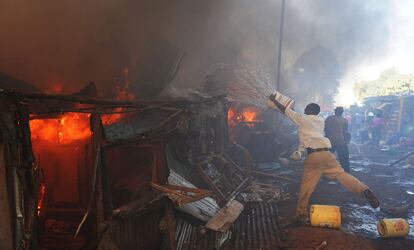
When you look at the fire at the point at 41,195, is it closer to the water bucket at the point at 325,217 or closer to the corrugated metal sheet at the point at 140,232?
the corrugated metal sheet at the point at 140,232

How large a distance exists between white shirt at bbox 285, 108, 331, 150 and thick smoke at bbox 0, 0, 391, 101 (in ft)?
27.0

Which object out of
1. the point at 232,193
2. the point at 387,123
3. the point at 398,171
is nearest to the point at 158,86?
the point at 232,193

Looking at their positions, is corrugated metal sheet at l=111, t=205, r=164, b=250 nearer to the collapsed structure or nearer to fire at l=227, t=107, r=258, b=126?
the collapsed structure

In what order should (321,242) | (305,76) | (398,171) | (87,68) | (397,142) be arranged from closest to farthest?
(321,242), (398,171), (87,68), (397,142), (305,76)

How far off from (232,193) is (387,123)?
16577 millimetres

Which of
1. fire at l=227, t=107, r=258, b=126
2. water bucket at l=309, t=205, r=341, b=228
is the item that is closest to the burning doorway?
water bucket at l=309, t=205, r=341, b=228

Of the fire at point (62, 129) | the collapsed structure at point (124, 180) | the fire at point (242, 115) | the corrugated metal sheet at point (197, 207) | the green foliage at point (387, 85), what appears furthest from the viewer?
the green foliage at point (387, 85)

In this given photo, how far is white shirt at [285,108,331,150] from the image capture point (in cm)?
681

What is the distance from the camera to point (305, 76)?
1178 inches

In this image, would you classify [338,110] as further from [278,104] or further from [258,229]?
[258,229]

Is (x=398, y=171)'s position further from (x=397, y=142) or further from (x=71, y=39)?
(x=71, y=39)

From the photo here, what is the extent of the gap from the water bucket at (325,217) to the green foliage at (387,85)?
23.2 m

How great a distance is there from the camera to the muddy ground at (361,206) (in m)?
5.92

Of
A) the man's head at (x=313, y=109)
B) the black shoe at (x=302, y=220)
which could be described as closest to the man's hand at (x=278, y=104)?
the man's head at (x=313, y=109)
